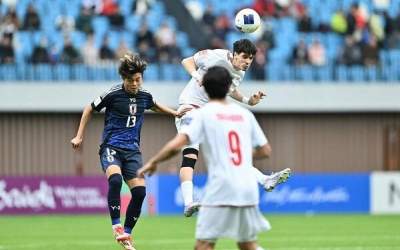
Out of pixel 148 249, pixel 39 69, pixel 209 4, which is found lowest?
pixel 148 249

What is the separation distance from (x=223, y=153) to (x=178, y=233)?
9.90 meters

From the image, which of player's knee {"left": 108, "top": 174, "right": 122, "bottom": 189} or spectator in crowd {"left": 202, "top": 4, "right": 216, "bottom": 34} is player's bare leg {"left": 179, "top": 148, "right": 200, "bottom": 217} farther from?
spectator in crowd {"left": 202, "top": 4, "right": 216, "bottom": 34}

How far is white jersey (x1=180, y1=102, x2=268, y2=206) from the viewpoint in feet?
33.2

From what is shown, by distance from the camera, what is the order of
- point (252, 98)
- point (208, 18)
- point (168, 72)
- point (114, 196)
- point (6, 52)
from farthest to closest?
point (208, 18) < point (168, 72) < point (6, 52) < point (114, 196) < point (252, 98)

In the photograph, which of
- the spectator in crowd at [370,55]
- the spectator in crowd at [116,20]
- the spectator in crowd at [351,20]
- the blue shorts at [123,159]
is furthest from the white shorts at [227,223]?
the spectator in crowd at [351,20]

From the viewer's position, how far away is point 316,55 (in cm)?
3048

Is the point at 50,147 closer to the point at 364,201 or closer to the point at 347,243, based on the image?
the point at 364,201

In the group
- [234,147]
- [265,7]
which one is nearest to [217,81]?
[234,147]

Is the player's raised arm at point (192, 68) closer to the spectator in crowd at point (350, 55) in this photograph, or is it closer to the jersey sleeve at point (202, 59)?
the jersey sleeve at point (202, 59)

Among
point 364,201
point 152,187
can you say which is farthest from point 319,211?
point 152,187

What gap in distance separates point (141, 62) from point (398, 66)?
Answer: 1793cm

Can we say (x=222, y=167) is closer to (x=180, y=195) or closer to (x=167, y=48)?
(x=180, y=195)

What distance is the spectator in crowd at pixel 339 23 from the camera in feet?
103

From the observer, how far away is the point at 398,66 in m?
30.6
